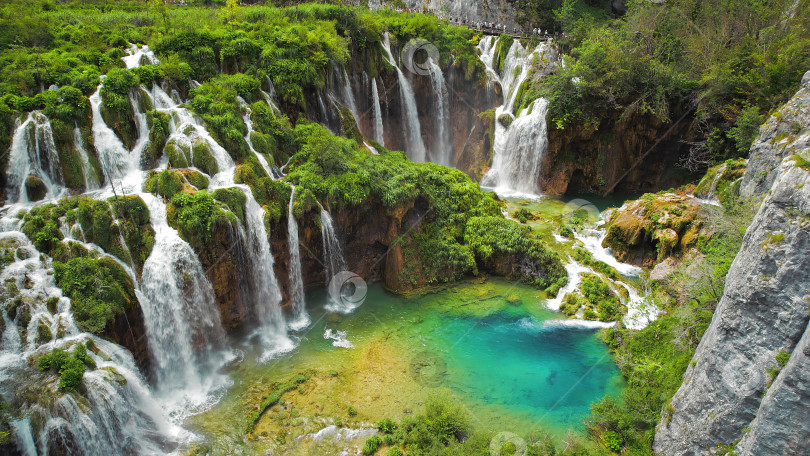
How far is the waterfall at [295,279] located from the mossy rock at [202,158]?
281 cm

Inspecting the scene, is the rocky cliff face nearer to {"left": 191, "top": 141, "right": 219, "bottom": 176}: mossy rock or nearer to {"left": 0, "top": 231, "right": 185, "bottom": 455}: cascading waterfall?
{"left": 0, "top": 231, "right": 185, "bottom": 455}: cascading waterfall

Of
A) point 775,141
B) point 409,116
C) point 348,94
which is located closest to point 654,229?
point 775,141

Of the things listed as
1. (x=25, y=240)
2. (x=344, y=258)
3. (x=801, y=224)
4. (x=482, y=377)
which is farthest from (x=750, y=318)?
(x=25, y=240)

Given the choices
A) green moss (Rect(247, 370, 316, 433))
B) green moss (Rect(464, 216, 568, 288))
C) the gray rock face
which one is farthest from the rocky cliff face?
green moss (Rect(247, 370, 316, 433))

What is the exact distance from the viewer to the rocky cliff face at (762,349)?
6.04m

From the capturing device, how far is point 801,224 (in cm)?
602

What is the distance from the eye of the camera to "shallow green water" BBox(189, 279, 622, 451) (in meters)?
10.8

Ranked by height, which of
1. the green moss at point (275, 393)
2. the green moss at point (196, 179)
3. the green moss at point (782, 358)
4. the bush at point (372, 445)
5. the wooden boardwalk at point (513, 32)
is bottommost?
the bush at point (372, 445)

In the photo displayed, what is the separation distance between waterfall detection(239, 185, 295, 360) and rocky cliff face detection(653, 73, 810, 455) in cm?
1079

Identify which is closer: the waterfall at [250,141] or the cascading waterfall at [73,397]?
→ the cascading waterfall at [73,397]

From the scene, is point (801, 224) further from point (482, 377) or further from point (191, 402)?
point (191, 402)

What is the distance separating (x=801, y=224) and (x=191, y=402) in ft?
43.6

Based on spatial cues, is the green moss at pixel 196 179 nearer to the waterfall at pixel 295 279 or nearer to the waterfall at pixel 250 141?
the waterfall at pixel 250 141

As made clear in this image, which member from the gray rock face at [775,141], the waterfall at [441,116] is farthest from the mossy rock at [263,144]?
the gray rock face at [775,141]
